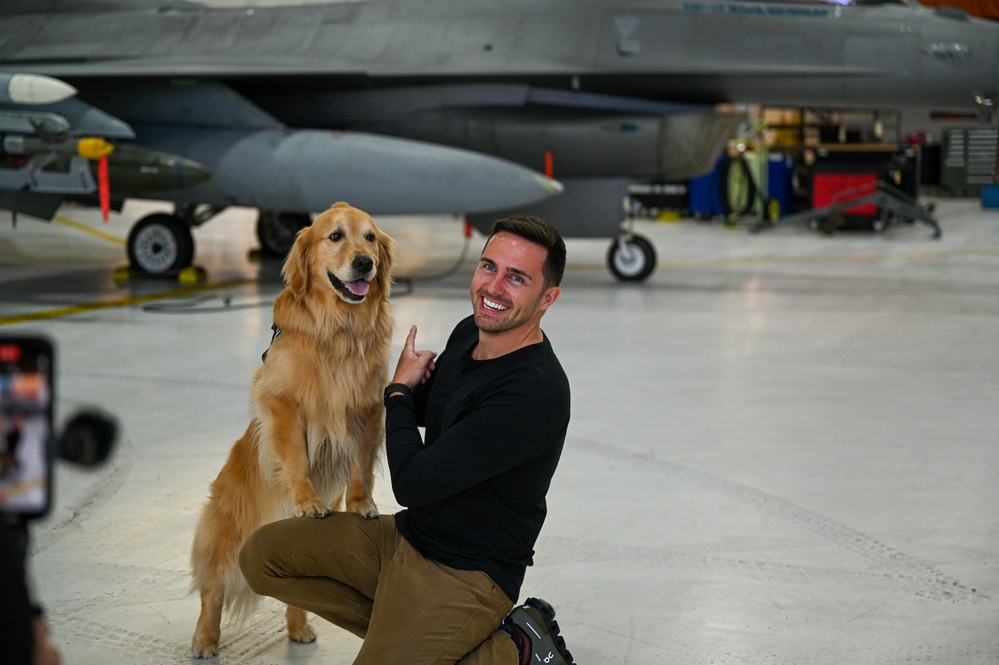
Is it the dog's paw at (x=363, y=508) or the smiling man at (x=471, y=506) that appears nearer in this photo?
the smiling man at (x=471, y=506)

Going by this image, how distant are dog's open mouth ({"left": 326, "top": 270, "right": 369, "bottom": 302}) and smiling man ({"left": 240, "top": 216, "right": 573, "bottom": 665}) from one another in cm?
31

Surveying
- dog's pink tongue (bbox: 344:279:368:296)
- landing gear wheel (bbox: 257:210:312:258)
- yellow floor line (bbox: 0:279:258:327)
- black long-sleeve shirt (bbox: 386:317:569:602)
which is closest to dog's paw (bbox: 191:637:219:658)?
black long-sleeve shirt (bbox: 386:317:569:602)

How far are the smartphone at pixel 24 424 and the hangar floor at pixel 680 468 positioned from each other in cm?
261

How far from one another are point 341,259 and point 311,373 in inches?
13.9

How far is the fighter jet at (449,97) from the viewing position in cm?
1048

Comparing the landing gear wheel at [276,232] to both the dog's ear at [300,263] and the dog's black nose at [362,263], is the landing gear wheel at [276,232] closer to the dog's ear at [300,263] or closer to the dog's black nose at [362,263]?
the dog's ear at [300,263]

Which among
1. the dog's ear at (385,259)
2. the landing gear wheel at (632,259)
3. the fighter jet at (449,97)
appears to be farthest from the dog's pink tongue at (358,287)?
the landing gear wheel at (632,259)

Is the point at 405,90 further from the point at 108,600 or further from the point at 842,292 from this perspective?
the point at 108,600

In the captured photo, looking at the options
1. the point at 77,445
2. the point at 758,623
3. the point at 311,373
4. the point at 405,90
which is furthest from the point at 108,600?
the point at 405,90

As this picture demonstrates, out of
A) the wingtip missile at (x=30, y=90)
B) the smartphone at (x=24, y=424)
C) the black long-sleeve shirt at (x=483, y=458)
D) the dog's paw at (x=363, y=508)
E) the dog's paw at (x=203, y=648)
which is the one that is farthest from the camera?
the wingtip missile at (x=30, y=90)

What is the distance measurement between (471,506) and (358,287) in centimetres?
78

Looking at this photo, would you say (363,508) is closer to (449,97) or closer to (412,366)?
(412,366)

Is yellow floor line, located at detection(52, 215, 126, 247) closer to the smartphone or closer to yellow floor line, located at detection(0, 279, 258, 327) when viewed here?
yellow floor line, located at detection(0, 279, 258, 327)

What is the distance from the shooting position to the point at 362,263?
3336 mm
